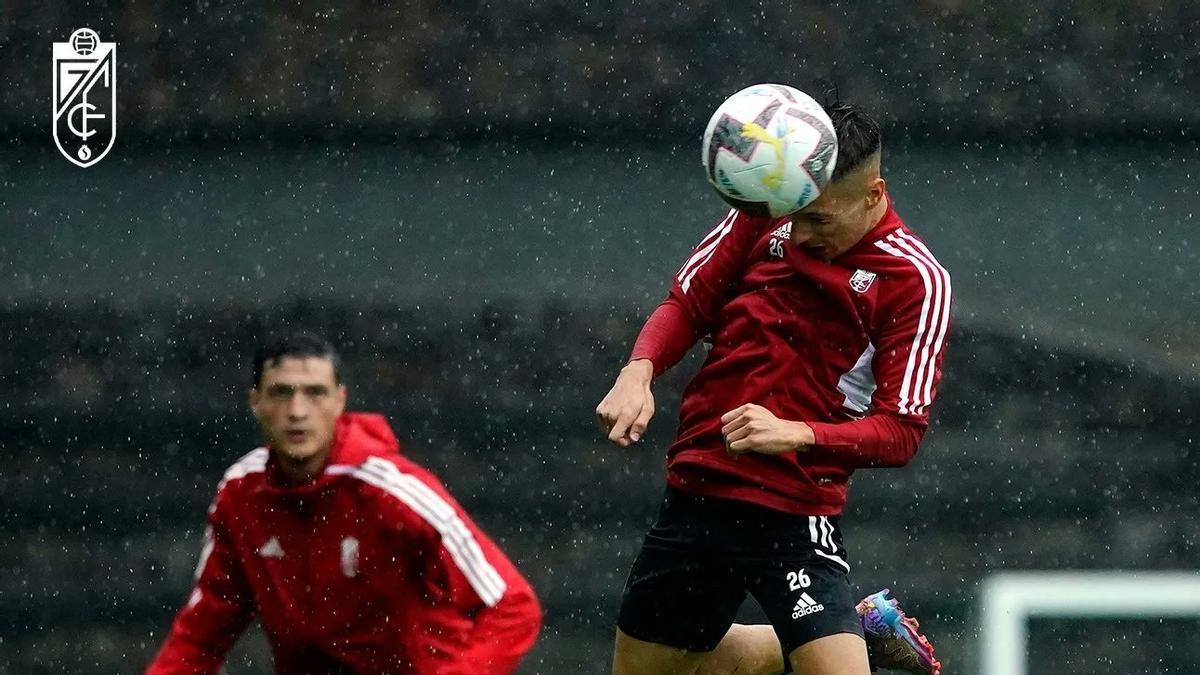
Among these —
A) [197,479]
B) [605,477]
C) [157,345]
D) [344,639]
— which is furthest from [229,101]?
[344,639]

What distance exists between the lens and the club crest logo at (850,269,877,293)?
4082 millimetres

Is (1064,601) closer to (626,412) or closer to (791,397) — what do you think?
(791,397)

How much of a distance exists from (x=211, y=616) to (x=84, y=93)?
3496mm

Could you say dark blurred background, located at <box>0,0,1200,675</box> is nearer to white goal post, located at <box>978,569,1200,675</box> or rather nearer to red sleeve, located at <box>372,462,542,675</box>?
white goal post, located at <box>978,569,1200,675</box>

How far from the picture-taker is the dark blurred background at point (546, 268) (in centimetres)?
698

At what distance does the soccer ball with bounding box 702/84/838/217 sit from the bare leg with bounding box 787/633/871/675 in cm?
84

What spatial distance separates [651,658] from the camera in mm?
4297

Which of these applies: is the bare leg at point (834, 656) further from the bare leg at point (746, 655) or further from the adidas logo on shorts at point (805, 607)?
the bare leg at point (746, 655)

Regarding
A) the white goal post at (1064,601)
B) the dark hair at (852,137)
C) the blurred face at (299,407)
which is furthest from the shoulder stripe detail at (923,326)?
the white goal post at (1064,601)

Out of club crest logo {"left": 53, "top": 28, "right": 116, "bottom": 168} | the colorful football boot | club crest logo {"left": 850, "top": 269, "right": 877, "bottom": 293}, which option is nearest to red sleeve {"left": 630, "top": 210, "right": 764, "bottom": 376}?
club crest logo {"left": 850, "top": 269, "right": 877, "bottom": 293}

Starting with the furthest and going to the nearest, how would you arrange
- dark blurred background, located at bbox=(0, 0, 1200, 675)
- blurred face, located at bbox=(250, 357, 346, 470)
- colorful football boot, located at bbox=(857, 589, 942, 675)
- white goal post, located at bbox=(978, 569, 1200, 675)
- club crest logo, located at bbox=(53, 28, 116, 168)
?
1. club crest logo, located at bbox=(53, 28, 116, 168)
2. dark blurred background, located at bbox=(0, 0, 1200, 675)
3. white goal post, located at bbox=(978, 569, 1200, 675)
4. colorful football boot, located at bbox=(857, 589, 942, 675)
5. blurred face, located at bbox=(250, 357, 346, 470)

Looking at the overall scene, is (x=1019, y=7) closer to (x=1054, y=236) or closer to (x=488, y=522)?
(x=1054, y=236)

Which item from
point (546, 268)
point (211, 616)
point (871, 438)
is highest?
point (871, 438)

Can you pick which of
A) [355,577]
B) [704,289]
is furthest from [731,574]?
[355,577]
